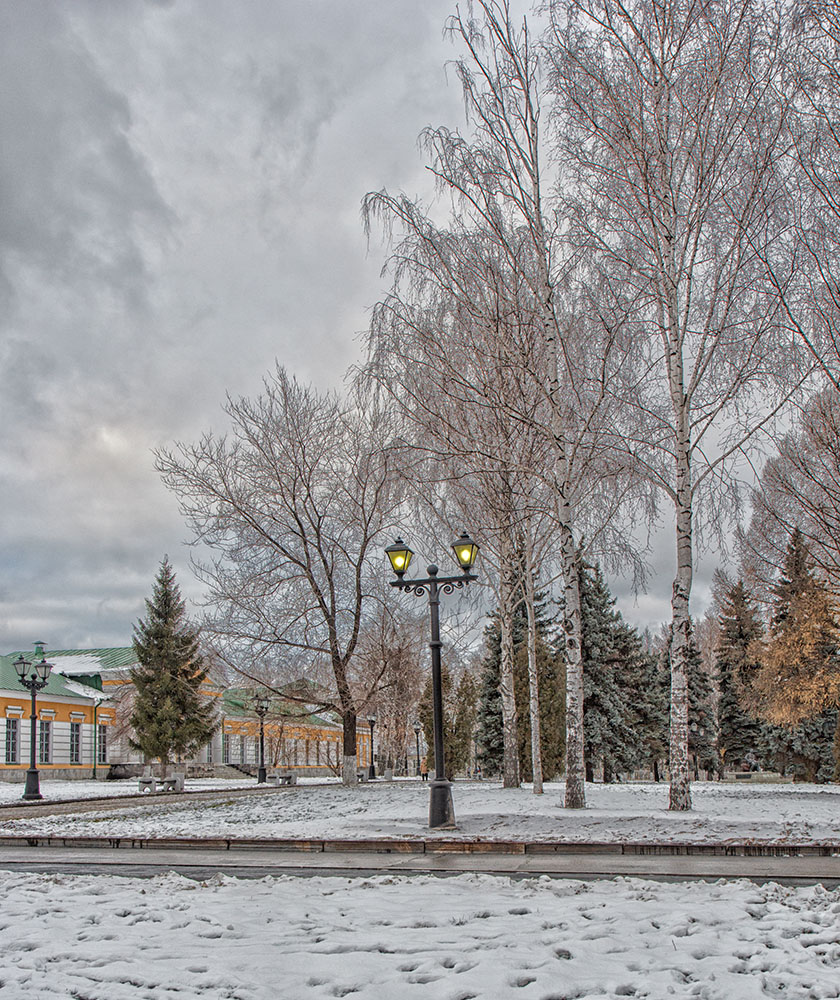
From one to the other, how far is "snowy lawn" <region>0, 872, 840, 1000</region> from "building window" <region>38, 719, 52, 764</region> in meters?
41.2

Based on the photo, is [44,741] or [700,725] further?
[700,725]

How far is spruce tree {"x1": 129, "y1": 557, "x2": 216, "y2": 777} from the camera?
38.9m

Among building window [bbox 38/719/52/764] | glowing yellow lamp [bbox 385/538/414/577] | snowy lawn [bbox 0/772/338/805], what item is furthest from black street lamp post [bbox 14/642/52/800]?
building window [bbox 38/719/52/764]

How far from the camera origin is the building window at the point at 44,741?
43.5 meters

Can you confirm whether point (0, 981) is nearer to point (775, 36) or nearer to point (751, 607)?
point (775, 36)

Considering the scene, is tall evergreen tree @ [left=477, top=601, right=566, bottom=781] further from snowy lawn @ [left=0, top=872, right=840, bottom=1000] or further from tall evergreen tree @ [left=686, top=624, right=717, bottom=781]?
snowy lawn @ [left=0, top=872, right=840, bottom=1000]

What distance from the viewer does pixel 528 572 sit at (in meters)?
19.6

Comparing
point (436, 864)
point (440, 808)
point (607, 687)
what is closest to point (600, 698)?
point (607, 687)

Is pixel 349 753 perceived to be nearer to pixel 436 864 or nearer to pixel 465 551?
pixel 465 551

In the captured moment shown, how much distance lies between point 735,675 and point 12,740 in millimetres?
36987

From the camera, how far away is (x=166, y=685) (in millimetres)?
39188

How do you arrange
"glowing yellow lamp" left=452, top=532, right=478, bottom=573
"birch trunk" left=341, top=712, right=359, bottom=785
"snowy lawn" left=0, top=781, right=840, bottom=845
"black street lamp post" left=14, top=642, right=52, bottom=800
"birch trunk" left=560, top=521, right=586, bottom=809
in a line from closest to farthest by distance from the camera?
"snowy lawn" left=0, top=781, right=840, bottom=845, "glowing yellow lamp" left=452, top=532, right=478, bottom=573, "birch trunk" left=560, top=521, right=586, bottom=809, "black street lamp post" left=14, top=642, right=52, bottom=800, "birch trunk" left=341, top=712, right=359, bottom=785

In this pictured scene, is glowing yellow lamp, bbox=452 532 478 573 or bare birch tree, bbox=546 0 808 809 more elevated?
bare birch tree, bbox=546 0 808 809

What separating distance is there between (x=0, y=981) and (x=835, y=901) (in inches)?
194
